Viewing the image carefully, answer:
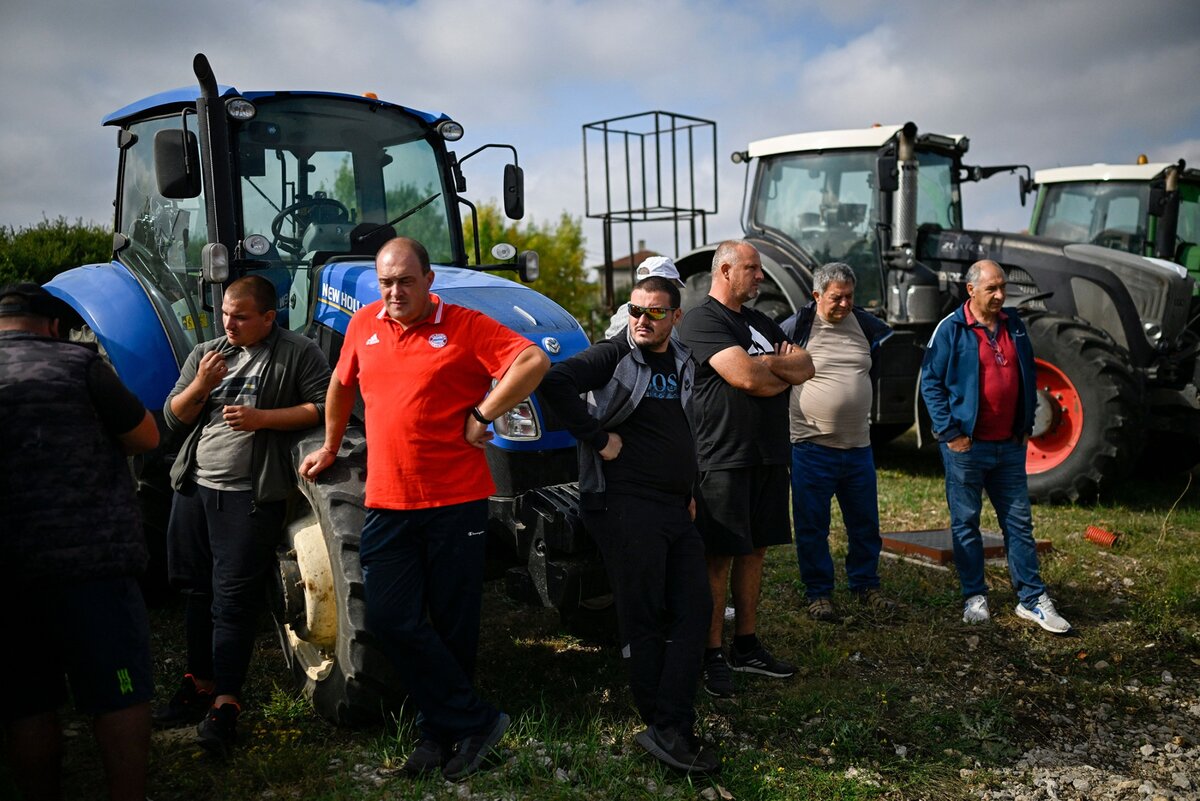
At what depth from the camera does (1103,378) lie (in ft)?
23.7

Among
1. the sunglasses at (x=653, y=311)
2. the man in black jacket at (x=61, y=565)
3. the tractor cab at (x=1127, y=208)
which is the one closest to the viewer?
the man in black jacket at (x=61, y=565)

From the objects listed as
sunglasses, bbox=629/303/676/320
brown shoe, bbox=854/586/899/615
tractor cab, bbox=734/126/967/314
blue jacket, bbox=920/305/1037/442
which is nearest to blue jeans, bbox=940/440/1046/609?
blue jacket, bbox=920/305/1037/442

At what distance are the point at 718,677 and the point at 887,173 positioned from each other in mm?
5138

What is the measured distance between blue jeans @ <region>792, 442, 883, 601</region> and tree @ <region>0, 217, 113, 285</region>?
22.7ft

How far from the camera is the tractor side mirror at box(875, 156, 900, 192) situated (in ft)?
26.3

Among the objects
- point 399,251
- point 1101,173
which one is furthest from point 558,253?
point 399,251

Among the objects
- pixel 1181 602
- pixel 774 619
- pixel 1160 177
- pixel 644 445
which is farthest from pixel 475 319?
pixel 1160 177

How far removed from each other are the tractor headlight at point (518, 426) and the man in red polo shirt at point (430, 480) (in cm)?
53

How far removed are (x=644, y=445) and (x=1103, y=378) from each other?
16.3 feet

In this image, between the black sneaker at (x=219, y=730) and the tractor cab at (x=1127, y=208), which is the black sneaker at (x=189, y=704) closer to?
the black sneaker at (x=219, y=730)

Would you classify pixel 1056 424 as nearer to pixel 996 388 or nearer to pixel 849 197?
pixel 849 197

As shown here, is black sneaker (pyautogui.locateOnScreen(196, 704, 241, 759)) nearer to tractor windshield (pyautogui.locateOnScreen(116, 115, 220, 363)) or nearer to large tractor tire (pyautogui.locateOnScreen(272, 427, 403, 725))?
large tractor tire (pyautogui.locateOnScreen(272, 427, 403, 725))

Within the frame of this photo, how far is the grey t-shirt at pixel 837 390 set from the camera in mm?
5043

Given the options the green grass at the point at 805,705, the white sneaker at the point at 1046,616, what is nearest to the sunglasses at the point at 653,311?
the green grass at the point at 805,705
